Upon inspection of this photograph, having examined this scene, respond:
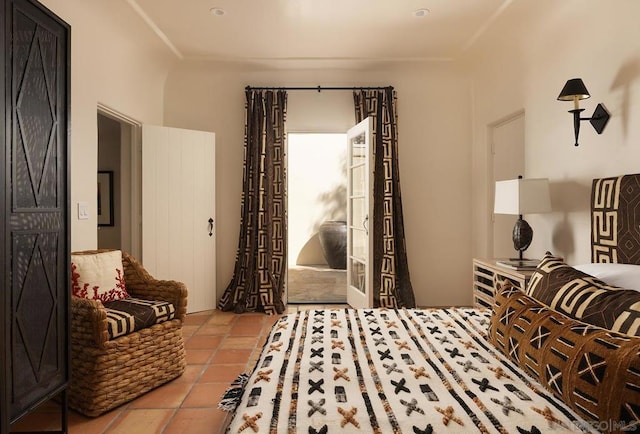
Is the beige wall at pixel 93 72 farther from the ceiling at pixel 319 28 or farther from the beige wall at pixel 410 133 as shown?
the beige wall at pixel 410 133

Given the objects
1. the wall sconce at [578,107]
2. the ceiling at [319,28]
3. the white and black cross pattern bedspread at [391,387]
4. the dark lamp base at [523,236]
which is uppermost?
the ceiling at [319,28]

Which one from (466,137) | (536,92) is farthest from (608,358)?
(466,137)

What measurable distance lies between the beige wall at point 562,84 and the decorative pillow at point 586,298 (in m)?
1.13

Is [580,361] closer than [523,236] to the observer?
Yes

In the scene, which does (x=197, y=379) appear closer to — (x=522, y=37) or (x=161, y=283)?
(x=161, y=283)

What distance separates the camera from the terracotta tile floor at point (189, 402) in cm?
229

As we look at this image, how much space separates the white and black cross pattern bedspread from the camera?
3.68 feet

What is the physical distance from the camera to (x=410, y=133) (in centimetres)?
482

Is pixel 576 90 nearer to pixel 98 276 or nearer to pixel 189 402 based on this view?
pixel 189 402

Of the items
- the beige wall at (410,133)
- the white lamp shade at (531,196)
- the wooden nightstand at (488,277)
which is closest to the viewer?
the wooden nightstand at (488,277)

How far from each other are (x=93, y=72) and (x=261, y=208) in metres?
2.05

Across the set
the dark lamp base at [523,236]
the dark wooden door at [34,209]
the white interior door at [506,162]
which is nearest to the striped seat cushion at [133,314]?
the dark wooden door at [34,209]

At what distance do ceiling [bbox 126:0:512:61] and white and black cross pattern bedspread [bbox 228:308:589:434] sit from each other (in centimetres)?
258

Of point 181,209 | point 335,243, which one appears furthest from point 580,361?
point 335,243
